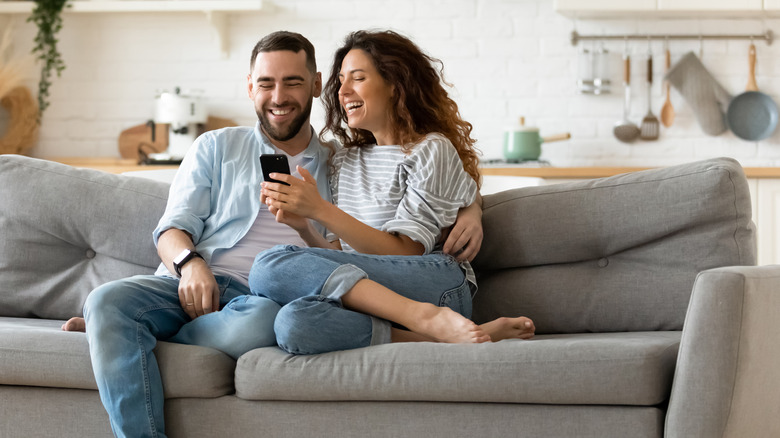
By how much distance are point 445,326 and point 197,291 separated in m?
0.57

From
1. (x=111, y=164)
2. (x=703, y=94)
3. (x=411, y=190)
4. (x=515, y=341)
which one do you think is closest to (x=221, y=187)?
(x=411, y=190)

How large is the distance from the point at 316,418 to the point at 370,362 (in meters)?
0.15

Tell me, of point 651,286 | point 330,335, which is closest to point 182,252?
point 330,335

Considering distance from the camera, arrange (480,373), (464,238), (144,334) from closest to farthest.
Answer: (480,373)
(144,334)
(464,238)

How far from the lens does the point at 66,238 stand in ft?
7.55

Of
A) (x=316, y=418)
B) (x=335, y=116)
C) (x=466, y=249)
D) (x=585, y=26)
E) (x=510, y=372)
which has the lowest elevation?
(x=316, y=418)

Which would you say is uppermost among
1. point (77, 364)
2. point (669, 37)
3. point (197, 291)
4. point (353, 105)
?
point (669, 37)

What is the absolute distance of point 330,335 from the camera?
1641 mm

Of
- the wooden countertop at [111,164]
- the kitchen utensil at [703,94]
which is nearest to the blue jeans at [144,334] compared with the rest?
the wooden countertop at [111,164]

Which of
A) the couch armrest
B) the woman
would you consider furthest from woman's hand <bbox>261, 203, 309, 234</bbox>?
the couch armrest

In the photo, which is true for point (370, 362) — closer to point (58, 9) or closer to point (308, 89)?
point (308, 89)

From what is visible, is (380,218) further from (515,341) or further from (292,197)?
(515,341)

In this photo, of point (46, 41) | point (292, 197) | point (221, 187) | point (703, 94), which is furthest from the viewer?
point (46, 41)

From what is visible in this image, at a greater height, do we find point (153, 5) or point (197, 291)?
point (153, 5)
